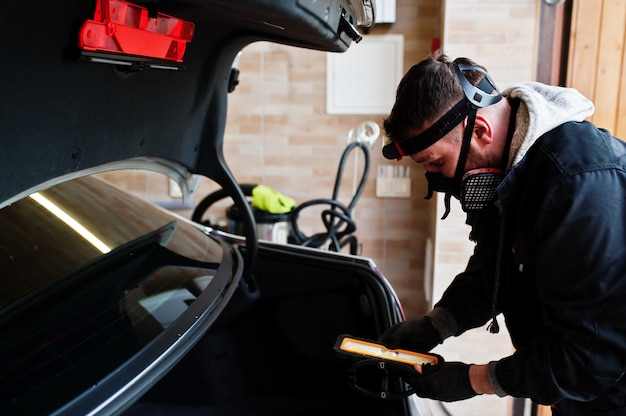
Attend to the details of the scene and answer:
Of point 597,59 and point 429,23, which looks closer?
point 597,59

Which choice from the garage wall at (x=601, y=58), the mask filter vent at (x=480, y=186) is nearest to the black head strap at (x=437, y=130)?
the mask filter vent at (x=480, y=186)

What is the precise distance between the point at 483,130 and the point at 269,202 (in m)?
2.10

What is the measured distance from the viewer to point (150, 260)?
132 cm

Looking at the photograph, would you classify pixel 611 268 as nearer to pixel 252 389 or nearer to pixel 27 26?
pixel 252 389

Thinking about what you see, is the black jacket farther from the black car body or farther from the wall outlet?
the wall outlet

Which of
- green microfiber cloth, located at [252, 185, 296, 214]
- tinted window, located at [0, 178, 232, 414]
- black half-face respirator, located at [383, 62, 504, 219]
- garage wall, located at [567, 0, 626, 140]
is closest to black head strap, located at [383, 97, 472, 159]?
black half-face respirator, located at [383, 62, 504, 219]

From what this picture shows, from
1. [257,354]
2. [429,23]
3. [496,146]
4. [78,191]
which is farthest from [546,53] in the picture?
[78,191]

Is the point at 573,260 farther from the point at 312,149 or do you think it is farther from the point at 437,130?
the point at 312,149

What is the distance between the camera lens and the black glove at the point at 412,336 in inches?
56.3

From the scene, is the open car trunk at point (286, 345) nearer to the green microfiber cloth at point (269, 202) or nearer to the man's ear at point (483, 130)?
the man's ear at point (483, 130)

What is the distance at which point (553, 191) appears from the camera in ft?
3.64

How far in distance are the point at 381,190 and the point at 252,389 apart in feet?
8.27

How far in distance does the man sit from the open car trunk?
0.15 metres

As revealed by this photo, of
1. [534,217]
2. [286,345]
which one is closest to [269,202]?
[286,345]
